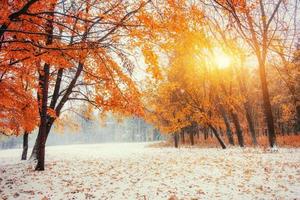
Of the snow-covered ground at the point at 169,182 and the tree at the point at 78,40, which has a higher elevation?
the tree at the point at 78,40

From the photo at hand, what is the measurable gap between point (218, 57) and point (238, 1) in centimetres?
1538

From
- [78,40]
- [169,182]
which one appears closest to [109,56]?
[78,40]

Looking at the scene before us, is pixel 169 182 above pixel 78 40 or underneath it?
underneath

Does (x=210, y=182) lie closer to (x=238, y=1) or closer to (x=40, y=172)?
(x=238, y=1)

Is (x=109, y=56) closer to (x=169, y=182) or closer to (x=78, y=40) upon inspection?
(x=78, y=40)

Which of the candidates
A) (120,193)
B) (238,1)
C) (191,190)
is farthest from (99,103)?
(238,1)

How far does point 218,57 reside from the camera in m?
21.4

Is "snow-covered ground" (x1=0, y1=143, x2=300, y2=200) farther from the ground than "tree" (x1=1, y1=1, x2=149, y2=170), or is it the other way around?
"tree" (x1=1, y1=1, x2=149, y2=170)

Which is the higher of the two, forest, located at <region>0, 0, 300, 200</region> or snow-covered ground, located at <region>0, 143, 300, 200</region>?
forest, located at <region>0, 0, 300, 200</region>

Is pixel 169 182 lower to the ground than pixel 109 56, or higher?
lower

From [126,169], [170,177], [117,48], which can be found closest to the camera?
[117,48]

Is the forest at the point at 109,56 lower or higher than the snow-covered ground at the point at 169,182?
higher

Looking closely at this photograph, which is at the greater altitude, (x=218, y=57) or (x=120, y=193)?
(x=218, y=57)

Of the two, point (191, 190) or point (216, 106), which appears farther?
point (216, 106)
